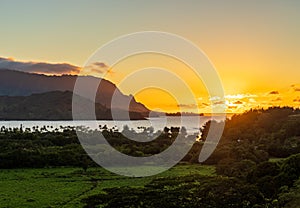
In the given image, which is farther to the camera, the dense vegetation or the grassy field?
the grassy field

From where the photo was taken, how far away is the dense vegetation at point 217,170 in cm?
3678

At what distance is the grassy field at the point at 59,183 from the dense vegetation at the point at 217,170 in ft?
4.34

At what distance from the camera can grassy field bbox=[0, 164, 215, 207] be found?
127 ft

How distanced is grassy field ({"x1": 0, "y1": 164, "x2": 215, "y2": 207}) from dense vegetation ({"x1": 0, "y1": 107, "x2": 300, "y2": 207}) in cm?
132

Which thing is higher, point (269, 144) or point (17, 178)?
point (269, 144)

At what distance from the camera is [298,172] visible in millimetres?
40469

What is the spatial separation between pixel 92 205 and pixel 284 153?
142 feet

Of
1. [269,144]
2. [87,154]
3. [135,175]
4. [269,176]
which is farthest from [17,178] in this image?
[269,144]

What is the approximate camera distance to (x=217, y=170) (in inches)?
2251

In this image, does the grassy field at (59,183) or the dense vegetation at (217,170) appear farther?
the grassy field at (59,183)

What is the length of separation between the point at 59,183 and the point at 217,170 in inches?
823

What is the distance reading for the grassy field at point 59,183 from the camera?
38.8 meters

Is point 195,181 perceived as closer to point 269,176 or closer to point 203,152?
point 269,176

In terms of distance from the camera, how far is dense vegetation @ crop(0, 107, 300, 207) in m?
36.8
